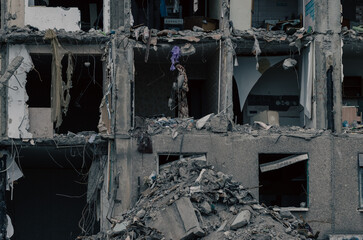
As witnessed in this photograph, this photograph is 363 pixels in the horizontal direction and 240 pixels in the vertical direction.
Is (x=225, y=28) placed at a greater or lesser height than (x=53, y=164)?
greater

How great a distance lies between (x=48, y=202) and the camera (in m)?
32.4

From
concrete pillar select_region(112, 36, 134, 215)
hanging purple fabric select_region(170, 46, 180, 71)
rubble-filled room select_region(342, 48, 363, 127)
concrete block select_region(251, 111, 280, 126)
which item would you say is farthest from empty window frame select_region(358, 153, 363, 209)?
concrete pillar select_region(112, 36, 134, 215)

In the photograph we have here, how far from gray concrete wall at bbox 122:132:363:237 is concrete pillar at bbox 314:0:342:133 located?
0.90m

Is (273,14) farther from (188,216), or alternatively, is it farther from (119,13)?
(188,216)

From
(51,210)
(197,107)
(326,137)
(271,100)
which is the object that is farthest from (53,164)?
(326,137)

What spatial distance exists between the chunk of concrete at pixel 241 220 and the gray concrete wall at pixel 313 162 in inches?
166

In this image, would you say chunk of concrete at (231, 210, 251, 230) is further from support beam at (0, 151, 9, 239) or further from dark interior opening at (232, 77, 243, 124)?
support beam at (0, 151, 9, 239)

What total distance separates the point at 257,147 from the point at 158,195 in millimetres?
4162

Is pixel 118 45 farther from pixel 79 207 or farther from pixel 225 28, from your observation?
pixel 79 207

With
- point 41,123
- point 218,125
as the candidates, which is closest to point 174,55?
point 218,125

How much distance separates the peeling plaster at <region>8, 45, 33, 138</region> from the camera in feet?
82.8

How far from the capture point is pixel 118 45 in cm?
2533

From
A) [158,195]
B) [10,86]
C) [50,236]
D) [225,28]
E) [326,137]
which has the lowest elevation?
[50,236]

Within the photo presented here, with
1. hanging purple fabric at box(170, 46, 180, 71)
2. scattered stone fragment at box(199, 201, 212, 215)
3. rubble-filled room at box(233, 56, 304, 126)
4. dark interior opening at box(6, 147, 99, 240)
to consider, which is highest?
hanging purple fabric at box(170, 46, 180, 71)
